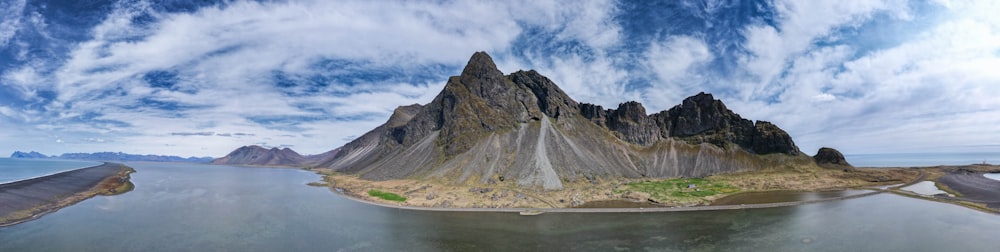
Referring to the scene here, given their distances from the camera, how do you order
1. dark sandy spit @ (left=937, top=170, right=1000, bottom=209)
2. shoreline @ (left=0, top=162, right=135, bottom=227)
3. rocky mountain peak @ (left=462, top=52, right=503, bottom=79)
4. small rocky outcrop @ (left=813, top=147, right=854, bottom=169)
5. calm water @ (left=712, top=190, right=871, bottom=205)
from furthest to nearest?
1. rocky mountain peak @ (left=462, top=52, right=503, bottom=79)
2. small rocky outcrop @ (left=813, top=147, right=854, bottom=169)
3. calm water @ (left=712, top=190, right=871, bottom=205)
4. dark sandy spit @ (left=937, top=170, right=1000, bottom=209)
5. shoreline @ (left=0, top=162, right=135, bottom=227)

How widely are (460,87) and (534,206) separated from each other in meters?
78.0

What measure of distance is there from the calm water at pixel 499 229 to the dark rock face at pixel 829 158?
6486 cm

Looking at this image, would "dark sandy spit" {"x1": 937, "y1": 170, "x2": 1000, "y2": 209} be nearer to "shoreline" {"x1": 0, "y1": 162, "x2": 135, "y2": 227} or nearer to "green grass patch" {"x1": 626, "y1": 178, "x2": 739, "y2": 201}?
"green grass patch" {"x1": 626, "y1": 178, "x2": 739, "y2": 201}

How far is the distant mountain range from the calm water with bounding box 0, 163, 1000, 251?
34.8 m

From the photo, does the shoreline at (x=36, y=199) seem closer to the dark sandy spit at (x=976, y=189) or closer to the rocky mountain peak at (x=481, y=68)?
the rocky mountain peak at (x=481, y=68)

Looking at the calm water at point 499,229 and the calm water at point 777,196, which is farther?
the calm water at point 777,196

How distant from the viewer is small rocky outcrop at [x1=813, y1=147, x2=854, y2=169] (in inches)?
4976

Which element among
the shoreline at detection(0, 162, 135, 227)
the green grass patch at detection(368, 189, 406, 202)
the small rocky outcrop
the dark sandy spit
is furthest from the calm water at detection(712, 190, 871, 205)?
the shoreline at detection(0, 162, 135, 227)

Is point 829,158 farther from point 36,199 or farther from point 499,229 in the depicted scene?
point 36,199

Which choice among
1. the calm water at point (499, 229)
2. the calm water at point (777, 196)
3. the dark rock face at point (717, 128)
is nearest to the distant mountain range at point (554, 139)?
the dark rock face at point (717, 128)

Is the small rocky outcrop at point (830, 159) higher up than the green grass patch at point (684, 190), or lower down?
higher up

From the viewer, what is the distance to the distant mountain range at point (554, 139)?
4085 inches

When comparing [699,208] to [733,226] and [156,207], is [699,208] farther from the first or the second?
[156,207]

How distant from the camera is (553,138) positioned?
11400 cm
